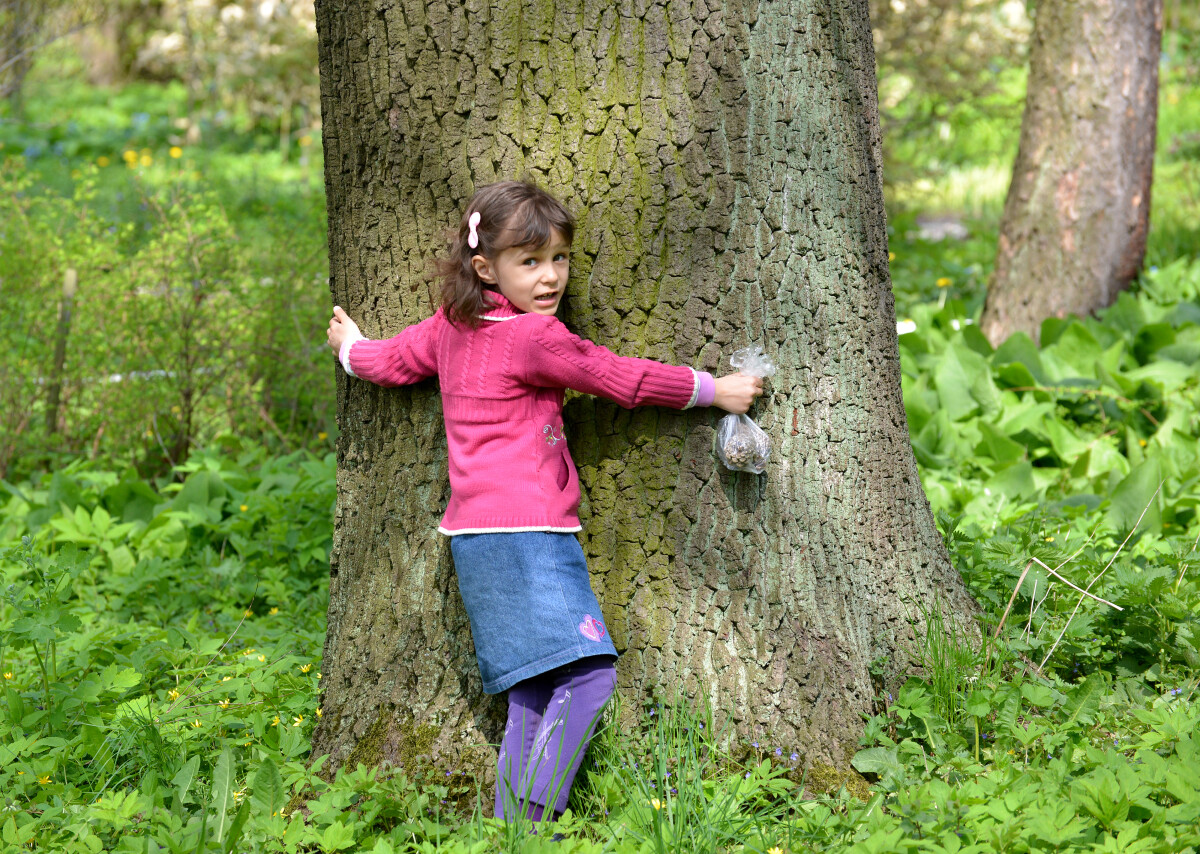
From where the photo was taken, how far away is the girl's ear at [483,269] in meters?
2.23

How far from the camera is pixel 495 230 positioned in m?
2.17

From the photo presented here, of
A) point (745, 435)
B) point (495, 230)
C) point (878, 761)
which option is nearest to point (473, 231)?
point (495, 230)

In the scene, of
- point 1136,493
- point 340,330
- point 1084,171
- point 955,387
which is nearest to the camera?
point 340,330

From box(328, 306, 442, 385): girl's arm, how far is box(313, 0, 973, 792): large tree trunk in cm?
7

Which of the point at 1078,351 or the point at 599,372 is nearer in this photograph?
the point at 599,372

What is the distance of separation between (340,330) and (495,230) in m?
0.53

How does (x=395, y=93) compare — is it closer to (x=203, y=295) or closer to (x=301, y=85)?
(x=203, y=295)

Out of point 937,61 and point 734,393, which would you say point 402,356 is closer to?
point 734,393

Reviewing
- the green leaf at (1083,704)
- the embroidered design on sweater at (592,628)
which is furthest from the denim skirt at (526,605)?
the green leaf at (1083,704)

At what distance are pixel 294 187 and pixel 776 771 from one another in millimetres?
10069

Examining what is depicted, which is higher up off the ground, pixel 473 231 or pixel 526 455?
pixel 473 231

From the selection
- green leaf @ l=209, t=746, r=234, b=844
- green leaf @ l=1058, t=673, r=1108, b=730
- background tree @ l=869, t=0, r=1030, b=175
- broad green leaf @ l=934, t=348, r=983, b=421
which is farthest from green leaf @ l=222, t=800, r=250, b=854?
background tree @ l=869, t=0, r=1030, b=175

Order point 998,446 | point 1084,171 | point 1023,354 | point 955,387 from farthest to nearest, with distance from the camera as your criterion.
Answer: point 1084,171 → point 1023,354 → point 955,387 → point 998,446

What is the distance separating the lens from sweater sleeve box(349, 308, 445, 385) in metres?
2.32
